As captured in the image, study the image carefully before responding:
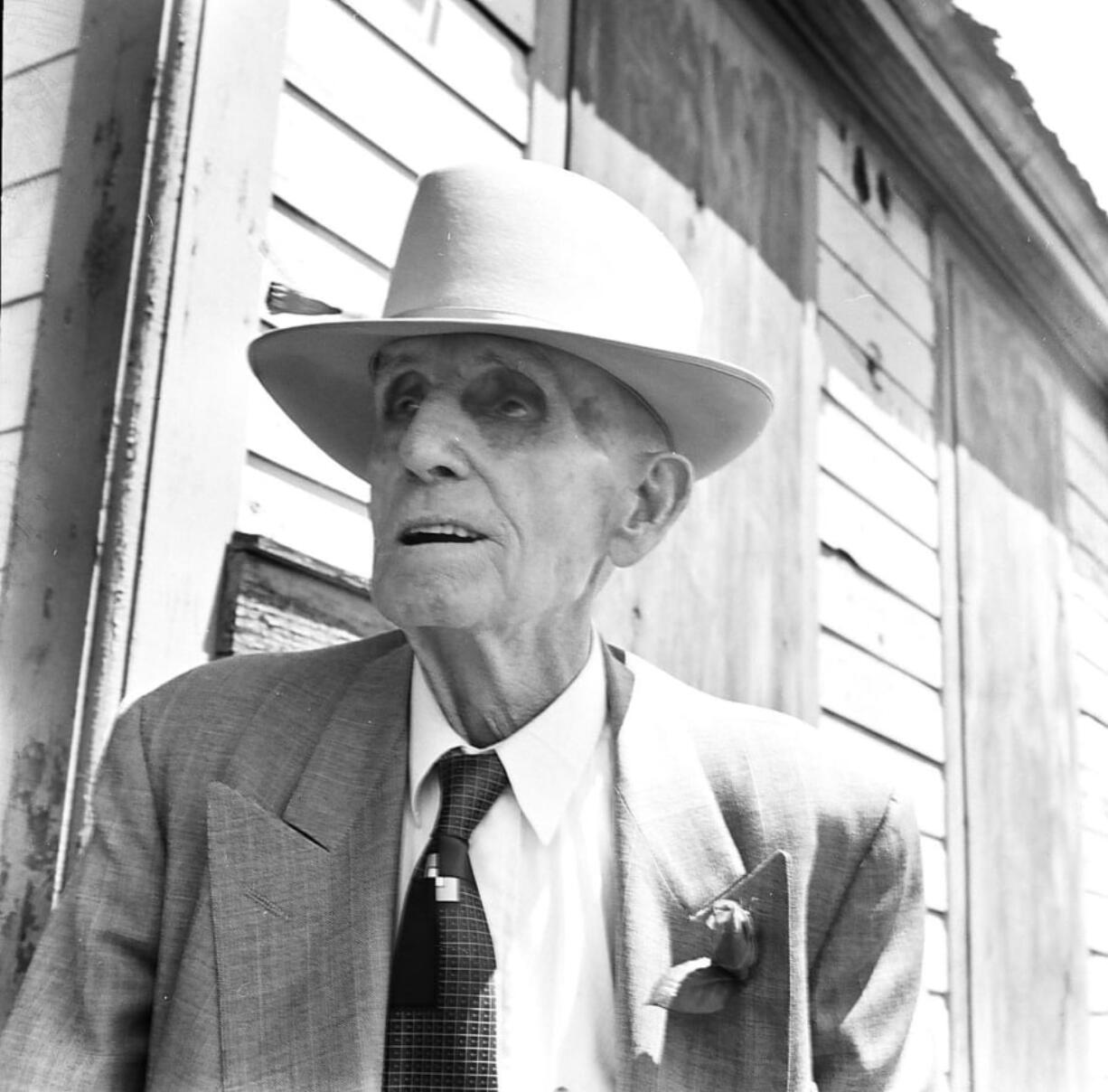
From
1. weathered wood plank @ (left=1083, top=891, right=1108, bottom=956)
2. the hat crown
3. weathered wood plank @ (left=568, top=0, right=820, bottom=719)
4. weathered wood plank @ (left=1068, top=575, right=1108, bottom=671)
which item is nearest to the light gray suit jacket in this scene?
the hat crown

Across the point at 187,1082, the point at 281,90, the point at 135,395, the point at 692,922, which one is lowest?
the point at 187,1082

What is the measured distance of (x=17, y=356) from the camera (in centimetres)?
233

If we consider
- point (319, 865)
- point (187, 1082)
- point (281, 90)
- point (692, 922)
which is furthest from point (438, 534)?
point (281, 90)

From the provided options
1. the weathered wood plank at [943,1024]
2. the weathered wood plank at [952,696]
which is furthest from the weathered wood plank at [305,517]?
the weathered wood plank at [952,696]

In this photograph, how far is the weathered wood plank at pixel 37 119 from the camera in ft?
7.89

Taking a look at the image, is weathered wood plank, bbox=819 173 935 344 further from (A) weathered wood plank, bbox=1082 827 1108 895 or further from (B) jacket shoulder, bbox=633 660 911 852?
(B) jacket shoulder, bbox=633 660 911 852

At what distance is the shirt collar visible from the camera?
1.94 metres

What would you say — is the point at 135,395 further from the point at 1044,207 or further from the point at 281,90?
the point at 1044,207

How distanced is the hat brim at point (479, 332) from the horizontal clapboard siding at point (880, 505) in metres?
1.81

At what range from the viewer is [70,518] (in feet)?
7.16

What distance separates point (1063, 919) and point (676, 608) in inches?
97.3

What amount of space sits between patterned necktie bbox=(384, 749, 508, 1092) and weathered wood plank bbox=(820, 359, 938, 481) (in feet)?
8.54

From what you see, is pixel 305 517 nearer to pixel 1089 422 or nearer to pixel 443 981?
pixel 443 981

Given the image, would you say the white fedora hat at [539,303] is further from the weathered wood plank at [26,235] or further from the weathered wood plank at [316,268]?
the weathered wood plank at [26,235]
